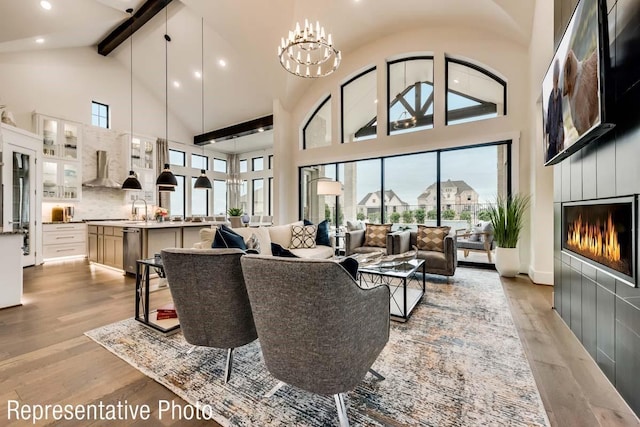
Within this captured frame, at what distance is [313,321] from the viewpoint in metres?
1.20

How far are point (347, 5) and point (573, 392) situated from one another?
6278mm

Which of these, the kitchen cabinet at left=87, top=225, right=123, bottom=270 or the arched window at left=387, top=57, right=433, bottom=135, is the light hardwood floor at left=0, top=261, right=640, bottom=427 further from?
the arched window at left=387, top=57, right=433, bottom=135

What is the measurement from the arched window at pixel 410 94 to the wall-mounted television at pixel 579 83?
3221 mm

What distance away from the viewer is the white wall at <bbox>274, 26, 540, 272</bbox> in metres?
4.70

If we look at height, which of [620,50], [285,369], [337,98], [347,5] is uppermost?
[347,5]

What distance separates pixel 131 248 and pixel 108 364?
317 centimetres

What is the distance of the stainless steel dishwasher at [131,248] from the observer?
14.9 ft

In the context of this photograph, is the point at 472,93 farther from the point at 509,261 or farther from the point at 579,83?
the point at 579,83

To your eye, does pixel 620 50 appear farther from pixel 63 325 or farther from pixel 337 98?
pixel 337 98

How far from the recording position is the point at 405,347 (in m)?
2.17

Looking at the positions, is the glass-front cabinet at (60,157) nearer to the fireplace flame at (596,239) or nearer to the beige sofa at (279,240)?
the beige sofa at (279,240)

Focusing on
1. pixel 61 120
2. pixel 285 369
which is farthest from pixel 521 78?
pixel 61 120

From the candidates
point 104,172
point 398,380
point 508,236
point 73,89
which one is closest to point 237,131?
point 104,172

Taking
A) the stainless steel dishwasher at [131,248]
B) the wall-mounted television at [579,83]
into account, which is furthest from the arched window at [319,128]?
the wall-mounted television at [579,83]
